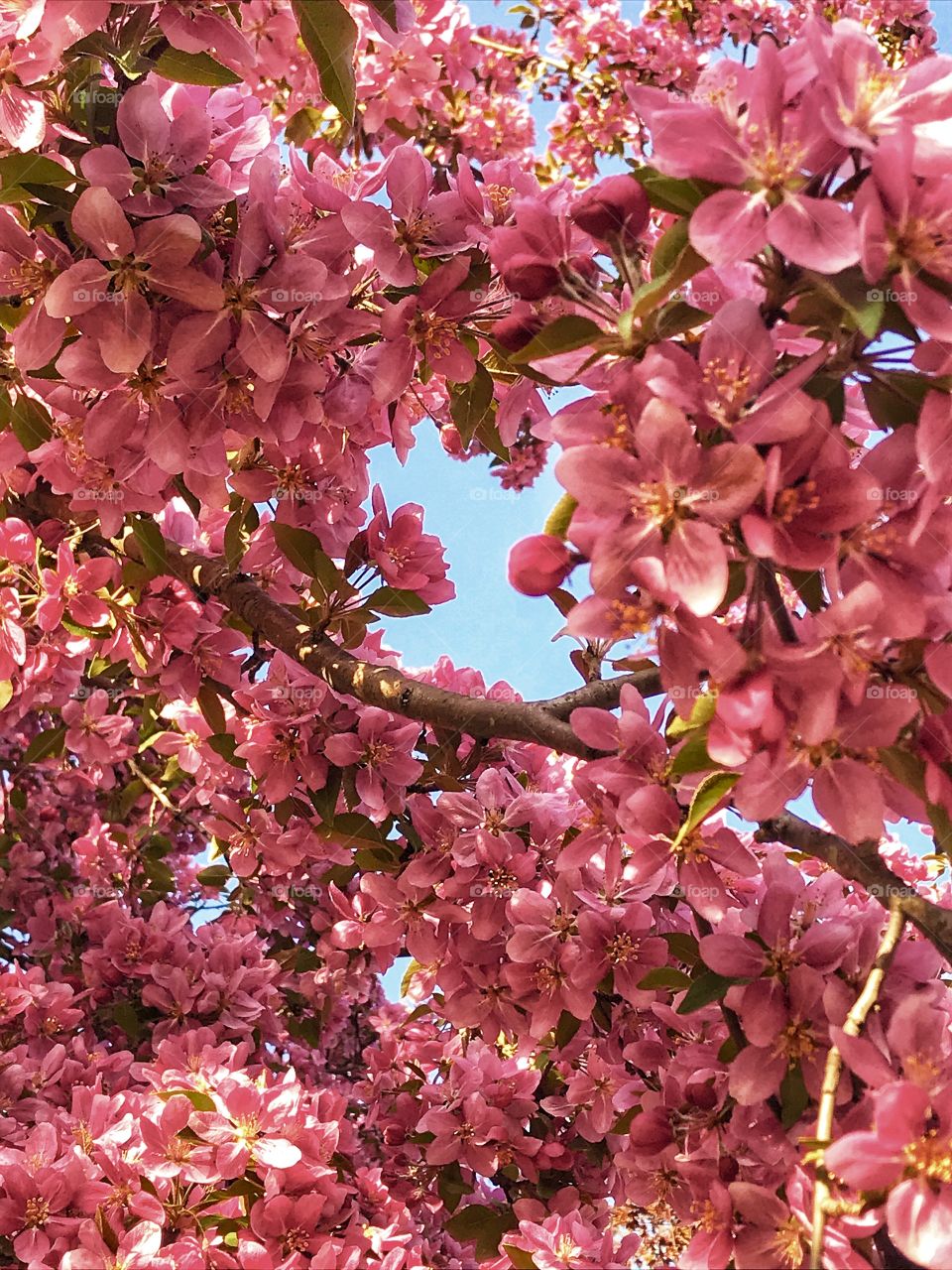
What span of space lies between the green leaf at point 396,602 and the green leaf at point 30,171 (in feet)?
2.93

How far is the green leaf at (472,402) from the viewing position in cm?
203

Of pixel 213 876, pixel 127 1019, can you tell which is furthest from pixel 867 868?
pixel 213 876

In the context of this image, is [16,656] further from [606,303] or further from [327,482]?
[606,303]

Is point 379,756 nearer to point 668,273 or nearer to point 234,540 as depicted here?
point 234,540

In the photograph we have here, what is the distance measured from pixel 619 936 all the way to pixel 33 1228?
3.94 feet

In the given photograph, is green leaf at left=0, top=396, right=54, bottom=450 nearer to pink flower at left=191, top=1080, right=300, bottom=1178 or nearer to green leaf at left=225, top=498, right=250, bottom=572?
green leaf at left=225, top=498, right=250, bottom=572

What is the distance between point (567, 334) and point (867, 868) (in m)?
0.76

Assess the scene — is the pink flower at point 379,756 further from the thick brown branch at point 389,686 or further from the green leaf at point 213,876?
the green leaf at point 213,876

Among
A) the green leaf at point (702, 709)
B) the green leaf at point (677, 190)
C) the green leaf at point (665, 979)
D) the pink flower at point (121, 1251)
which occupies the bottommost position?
the pink flower at point (121, 1251)

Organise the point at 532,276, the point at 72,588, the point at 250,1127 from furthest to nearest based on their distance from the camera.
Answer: the point at 72,588 < the point at 250,1127 < the point at 532,276

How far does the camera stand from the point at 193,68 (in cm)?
162

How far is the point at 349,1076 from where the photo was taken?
155 inches

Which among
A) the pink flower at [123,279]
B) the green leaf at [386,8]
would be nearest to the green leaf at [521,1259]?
the pink flower at [123,279]

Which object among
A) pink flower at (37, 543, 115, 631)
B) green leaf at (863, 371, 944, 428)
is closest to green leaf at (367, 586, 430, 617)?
pink flower at (37, 543, 115, 631)
